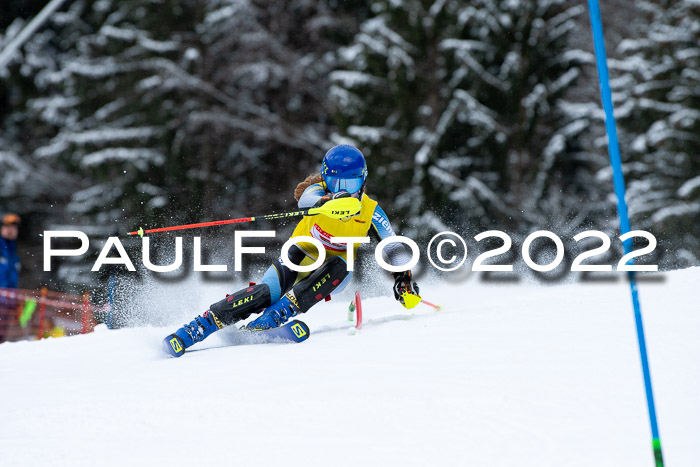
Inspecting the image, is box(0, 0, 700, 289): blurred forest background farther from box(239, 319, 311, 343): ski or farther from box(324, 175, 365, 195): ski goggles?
box(239, 319, 311, 343): ski

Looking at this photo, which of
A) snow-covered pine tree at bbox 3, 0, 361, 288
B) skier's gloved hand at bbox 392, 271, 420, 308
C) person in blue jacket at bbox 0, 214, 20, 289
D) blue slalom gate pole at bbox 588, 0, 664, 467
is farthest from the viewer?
snow-covered pine tree at bbox 3, 0, 361, 288

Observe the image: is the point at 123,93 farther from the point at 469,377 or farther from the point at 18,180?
the point at 469,377

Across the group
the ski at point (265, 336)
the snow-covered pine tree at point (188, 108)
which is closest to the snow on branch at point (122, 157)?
the snow-covered pine tree at point (188, 108)

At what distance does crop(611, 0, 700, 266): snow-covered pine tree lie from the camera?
15.2m

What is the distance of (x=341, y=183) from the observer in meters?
4.86

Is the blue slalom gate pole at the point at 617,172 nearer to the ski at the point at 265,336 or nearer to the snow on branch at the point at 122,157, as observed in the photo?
the ski at the point at 265,336

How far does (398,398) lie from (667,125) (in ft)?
46.9

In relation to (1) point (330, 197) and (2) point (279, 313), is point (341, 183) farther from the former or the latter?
(2) point (279, 313)

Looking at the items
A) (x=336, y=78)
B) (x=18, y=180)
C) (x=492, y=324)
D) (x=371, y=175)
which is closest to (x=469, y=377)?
(x=492, y=324)

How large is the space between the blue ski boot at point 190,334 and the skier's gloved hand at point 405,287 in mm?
1273

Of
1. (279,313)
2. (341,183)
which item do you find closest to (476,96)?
(341,183)

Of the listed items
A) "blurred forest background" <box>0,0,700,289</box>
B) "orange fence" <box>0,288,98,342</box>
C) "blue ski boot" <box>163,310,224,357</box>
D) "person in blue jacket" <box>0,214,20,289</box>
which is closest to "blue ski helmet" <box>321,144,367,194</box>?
"blue ski boot" <box>163,310,224,357</box>

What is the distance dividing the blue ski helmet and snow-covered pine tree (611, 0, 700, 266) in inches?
447

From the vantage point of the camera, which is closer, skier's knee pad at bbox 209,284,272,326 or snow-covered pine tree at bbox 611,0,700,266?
skier's knee pad at bbox 209,284,272,326
